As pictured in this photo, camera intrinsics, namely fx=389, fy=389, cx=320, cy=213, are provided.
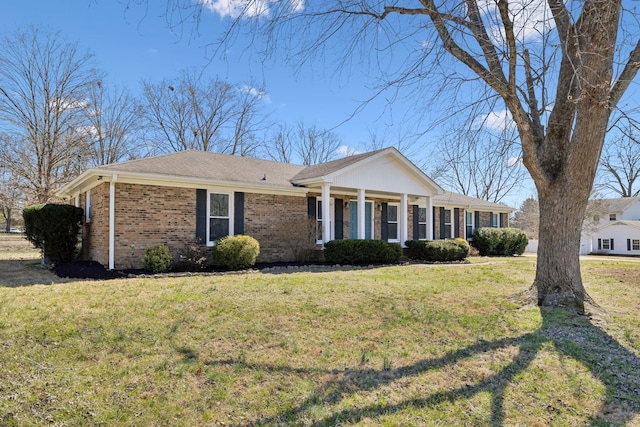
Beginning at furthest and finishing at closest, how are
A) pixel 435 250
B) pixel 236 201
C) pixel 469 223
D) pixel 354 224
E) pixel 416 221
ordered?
pixel 469 223 → pixel 416 221 → pixel 354 224 → pixel 435 250 → pixel 236 201

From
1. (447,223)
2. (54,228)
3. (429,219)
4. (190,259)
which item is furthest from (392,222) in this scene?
(54,228)

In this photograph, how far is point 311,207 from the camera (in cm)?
1480

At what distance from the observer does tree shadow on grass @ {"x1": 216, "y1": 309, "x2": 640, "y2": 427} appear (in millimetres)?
3529

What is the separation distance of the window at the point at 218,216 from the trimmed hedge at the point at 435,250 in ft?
25.5

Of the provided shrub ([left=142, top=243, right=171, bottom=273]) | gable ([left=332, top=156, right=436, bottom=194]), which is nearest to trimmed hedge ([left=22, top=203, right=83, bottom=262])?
shrub ([left=142, top=243, right=171, bottom=273])

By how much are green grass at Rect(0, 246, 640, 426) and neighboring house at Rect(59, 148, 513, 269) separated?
3.96m

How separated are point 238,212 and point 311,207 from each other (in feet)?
10.4

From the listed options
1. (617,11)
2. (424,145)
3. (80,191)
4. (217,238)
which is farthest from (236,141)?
(617,11)

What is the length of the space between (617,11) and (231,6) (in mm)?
5546

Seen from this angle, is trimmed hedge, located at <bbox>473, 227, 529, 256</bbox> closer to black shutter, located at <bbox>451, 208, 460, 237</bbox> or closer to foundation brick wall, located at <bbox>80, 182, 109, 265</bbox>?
black shutter, located at <bbox>451, 208, 460, 237</bbox>

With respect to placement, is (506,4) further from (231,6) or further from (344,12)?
(231,6)

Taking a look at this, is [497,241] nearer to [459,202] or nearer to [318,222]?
[459,202]

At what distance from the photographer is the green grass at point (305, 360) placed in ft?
11.4

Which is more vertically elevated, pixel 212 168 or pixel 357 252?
pixel 212 168
